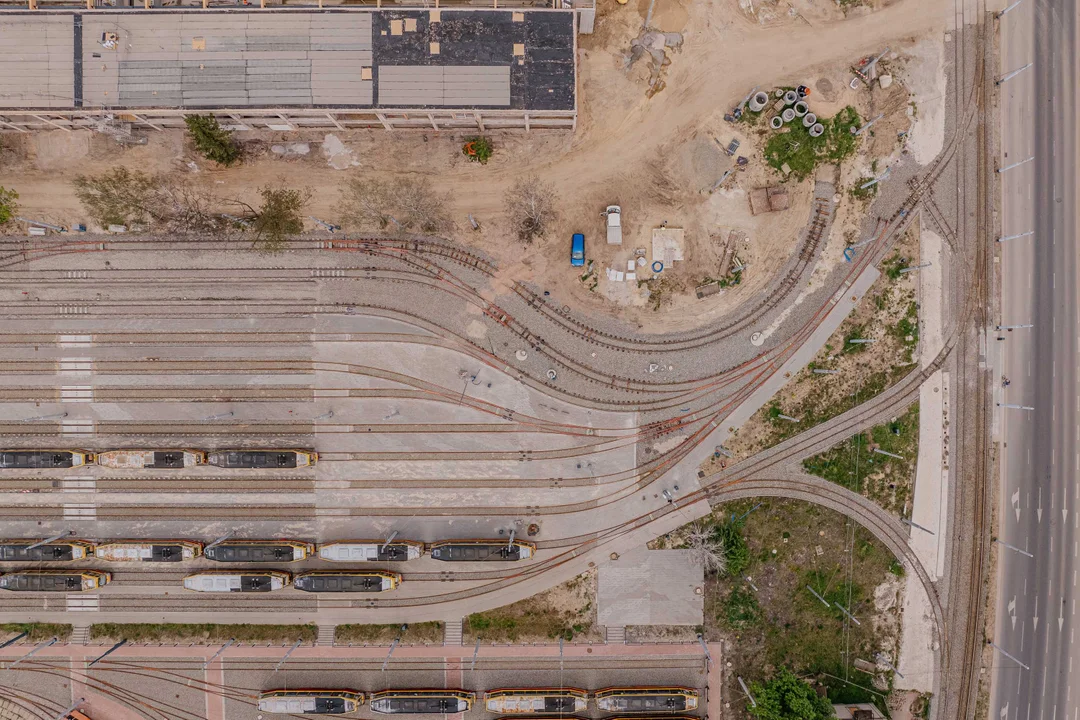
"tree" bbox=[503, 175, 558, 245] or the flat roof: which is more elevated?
the flat roof

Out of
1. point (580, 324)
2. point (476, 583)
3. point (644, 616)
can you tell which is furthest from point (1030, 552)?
point (476, 583)

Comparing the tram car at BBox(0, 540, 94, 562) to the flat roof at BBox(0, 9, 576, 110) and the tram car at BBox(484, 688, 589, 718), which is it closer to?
the flat roof at BBox(0, 9, 576, 110)

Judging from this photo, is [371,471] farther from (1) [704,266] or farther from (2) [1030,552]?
(2) [1030,552]

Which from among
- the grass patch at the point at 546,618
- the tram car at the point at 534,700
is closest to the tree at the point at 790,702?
the grass patch at the point at 546,618

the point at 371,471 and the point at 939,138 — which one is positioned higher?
the point at 939,138

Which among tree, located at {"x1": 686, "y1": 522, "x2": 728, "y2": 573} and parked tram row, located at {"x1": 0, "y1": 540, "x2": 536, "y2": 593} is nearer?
parked tram row, located at {"x1": 0, "y1": 540, "x2": 536, "y2": 593}

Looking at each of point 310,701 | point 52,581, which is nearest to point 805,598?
point 310,701

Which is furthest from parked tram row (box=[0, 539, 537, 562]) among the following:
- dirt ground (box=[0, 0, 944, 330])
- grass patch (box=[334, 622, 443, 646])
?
dirt ground (box=[0, 0, 944, 330])
